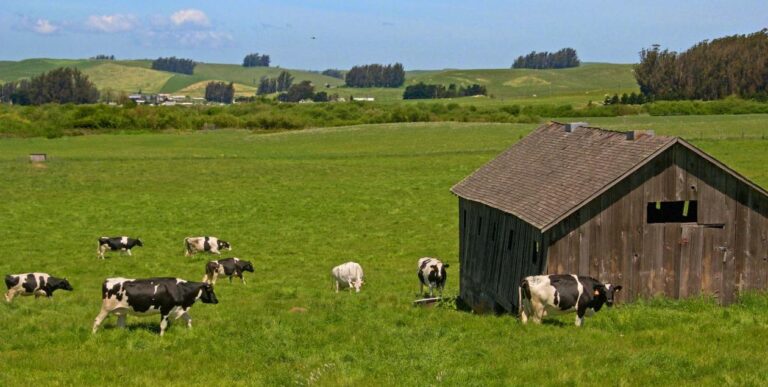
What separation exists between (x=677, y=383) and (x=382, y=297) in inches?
556

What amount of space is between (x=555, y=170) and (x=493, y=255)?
336cm

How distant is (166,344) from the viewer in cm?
1998

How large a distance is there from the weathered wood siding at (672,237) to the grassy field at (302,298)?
34.7 inches

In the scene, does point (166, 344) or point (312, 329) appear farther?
point (312, 329)

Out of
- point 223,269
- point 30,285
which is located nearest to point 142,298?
point 30,285

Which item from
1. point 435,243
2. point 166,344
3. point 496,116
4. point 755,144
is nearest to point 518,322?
point 166,344

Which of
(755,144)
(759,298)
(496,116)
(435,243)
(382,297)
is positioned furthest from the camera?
(496,116)

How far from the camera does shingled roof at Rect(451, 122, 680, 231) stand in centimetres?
2295

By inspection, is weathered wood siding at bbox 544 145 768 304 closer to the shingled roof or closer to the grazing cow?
the shingled roof

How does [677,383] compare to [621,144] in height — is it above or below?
below

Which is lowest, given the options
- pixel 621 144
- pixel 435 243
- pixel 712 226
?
pixel 435 243

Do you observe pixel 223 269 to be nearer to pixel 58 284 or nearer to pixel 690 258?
pixel 58 284

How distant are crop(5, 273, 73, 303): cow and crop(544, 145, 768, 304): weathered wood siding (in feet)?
55.2

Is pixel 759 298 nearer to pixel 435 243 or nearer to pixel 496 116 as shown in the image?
pixel 435 243
